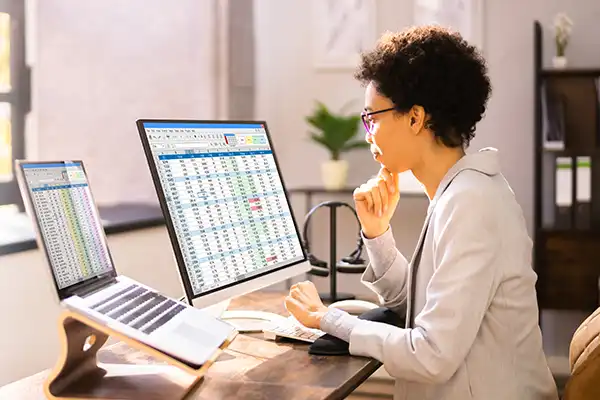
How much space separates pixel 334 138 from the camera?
3.87 m

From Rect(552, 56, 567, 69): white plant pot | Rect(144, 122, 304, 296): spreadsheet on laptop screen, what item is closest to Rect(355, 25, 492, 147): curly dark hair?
Rect(144, 122, 304, 296): spreadsheet on laptop screen

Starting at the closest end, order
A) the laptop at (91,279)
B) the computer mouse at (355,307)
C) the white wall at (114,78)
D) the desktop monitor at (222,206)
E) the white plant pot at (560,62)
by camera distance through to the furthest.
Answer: the laptop at (91,279)
the desktop monitor at (222,206)
the computer mouse at (355,307)
the white wall at (114,78)
the white plant pot at (560,62)

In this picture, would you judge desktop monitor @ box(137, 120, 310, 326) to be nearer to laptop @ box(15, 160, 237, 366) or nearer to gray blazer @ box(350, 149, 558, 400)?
laptop @ box(15, 160, 237, 366)

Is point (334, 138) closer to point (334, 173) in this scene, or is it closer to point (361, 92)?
point (334, 173)

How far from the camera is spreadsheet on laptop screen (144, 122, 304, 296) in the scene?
1536 millimetres

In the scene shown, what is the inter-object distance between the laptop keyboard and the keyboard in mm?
300

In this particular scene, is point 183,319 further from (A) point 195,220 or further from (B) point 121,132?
(B) point 121,132

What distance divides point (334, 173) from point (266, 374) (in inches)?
99.8

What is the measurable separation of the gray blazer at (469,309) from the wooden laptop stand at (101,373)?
13.1 inches

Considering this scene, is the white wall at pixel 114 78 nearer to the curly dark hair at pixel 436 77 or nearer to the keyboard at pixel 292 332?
the keyboard at pixel 292 332

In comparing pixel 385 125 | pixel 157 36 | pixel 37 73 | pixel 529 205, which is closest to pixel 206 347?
pixel 385 125

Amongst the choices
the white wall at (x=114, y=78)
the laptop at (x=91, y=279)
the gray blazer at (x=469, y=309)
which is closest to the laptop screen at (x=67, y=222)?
the laptop at (x=91, y=279)

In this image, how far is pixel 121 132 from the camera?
3.15 m

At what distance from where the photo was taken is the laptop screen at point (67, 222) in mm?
1232
